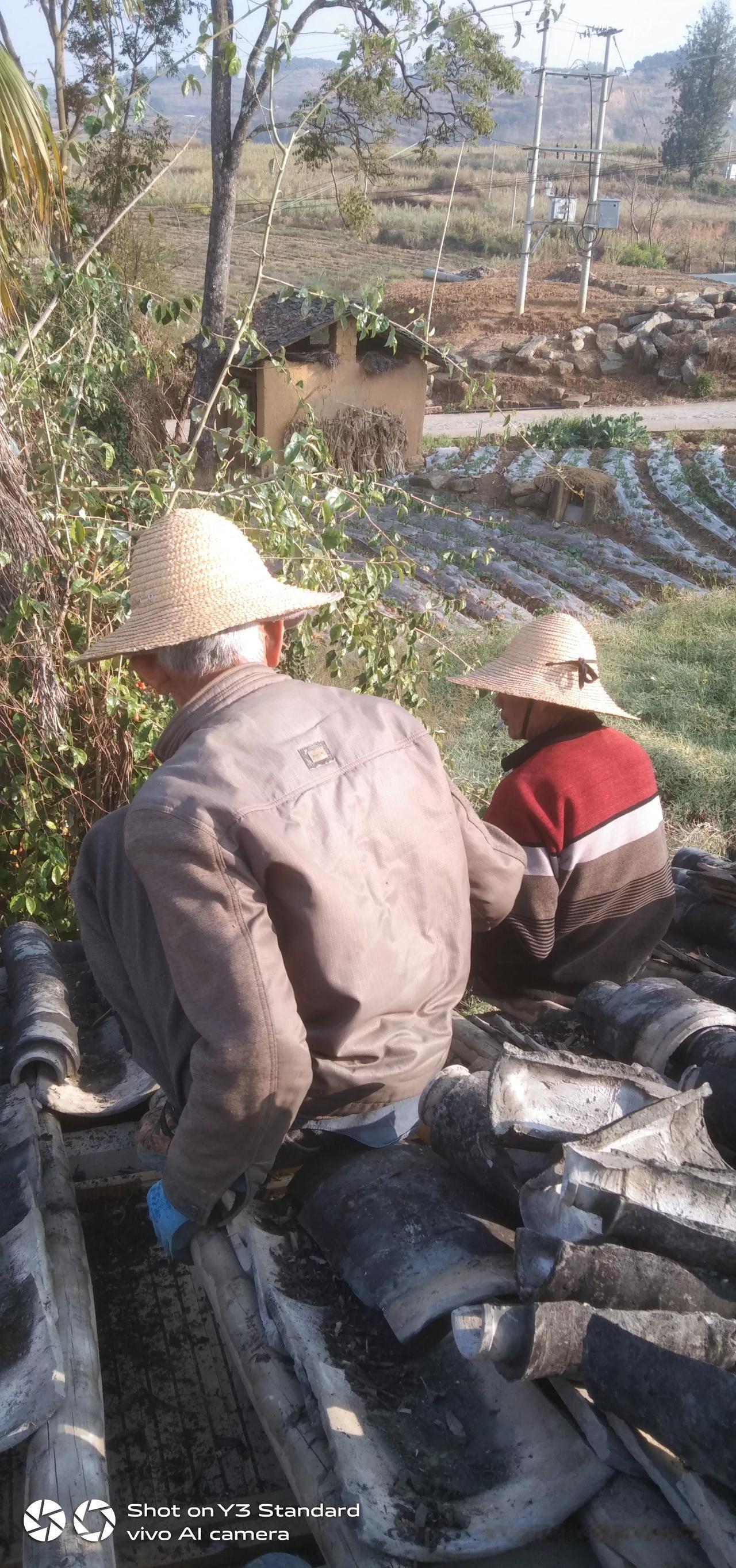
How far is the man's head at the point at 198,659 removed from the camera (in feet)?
6.95

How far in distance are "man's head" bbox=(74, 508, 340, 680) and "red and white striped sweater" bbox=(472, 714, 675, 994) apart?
3.12ft

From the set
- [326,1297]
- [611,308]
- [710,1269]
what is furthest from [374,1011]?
[611,308]

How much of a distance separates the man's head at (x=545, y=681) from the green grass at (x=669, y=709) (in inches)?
75.7

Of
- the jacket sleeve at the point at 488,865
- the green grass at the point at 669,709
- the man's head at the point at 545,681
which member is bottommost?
the green grass at the point at 669,709

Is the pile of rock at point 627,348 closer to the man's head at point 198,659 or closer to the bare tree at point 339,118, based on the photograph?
the bare tree at point 339,118

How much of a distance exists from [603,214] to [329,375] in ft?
48.8

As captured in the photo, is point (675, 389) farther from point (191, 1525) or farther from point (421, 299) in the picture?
point (191, 1525)

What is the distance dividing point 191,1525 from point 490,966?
172 centimetres

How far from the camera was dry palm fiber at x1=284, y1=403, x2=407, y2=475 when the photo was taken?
59.3 ft

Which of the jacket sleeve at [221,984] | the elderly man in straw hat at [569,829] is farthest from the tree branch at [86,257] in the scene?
the jacket sleeve at [221,984]

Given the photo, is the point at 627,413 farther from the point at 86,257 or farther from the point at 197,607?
the point at 197,607

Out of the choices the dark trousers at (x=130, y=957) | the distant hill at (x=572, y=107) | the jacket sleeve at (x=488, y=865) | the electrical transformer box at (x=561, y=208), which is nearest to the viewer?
the dark trousers at (x=130, y=957)

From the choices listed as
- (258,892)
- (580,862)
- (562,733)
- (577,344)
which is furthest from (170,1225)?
(577,344)

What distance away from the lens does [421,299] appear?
26.6 metres
